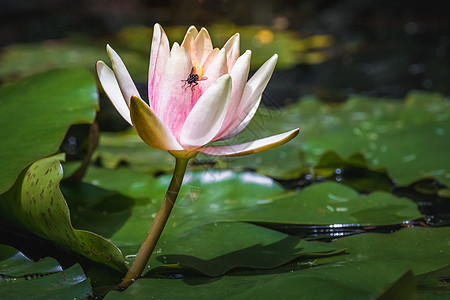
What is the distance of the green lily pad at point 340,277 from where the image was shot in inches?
25.8

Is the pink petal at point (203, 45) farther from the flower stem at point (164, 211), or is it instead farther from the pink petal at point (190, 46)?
the flower stem at point (164, 211)

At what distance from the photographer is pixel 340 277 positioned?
2.27 feet

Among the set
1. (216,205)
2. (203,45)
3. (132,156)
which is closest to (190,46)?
(203,45)

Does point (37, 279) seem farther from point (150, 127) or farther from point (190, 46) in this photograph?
point (190, 46)

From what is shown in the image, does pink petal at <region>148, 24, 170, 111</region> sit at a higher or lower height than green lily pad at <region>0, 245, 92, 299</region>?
higher

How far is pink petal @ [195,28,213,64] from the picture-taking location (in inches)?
29.4

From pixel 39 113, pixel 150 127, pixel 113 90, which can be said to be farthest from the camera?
pixel 39 113

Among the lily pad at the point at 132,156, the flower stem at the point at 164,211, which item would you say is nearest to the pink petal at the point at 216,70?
the flower stem at the point at 164,211

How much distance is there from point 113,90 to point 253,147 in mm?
218

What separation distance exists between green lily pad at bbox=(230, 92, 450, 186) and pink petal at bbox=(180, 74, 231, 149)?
438mm

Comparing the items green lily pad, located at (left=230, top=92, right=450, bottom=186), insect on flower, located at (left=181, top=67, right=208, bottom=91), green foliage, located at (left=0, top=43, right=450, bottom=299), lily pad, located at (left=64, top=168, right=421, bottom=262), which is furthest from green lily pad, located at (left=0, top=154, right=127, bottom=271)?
green lily pad, located at (left=230, top=92, right=450, bottom=186)

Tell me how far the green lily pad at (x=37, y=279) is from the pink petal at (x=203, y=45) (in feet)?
1.14

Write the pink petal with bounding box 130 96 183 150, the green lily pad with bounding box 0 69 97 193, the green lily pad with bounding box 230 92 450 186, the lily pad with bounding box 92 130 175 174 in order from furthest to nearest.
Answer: the lily pad with bounding box 92 130 175 174 → the green lily pad with bounding box 230 92 450 186 → the green lily pad with bounding box 0 69 97 193 → the pink petal with bounding box 130 96 183 150

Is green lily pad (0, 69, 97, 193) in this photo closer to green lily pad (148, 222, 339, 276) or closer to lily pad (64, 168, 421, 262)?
lily pad (64, 168, 421, 262)
